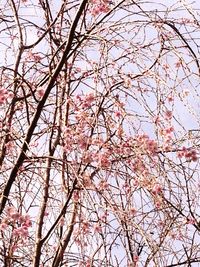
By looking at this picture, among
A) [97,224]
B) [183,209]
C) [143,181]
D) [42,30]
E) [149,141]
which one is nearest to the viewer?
[143,181]

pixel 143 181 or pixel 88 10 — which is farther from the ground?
pixel 88 10

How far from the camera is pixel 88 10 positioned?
330 centimetres

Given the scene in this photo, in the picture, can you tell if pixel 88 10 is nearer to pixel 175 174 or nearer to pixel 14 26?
pixel 14 26

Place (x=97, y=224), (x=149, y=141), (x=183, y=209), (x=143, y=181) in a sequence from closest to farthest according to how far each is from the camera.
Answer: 1. (x=143, y=181)
2. (x=97, y=224)
3. (x=149, y=141)
4. (x=183, y=209)

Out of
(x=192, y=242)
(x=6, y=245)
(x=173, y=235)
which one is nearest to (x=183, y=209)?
(x=173, y=235)

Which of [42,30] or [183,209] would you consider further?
[42,30]

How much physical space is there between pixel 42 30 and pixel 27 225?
1329 mm

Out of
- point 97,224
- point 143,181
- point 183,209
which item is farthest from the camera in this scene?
point 183,209

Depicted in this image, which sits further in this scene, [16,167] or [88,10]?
[88,10]

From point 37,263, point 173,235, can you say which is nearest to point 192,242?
point 173,235

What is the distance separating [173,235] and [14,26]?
1551mm

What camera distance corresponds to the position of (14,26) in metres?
3.41

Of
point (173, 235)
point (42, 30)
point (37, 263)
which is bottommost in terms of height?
point (37, 263)

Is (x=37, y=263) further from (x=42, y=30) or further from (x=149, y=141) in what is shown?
(x=42, y=30)
